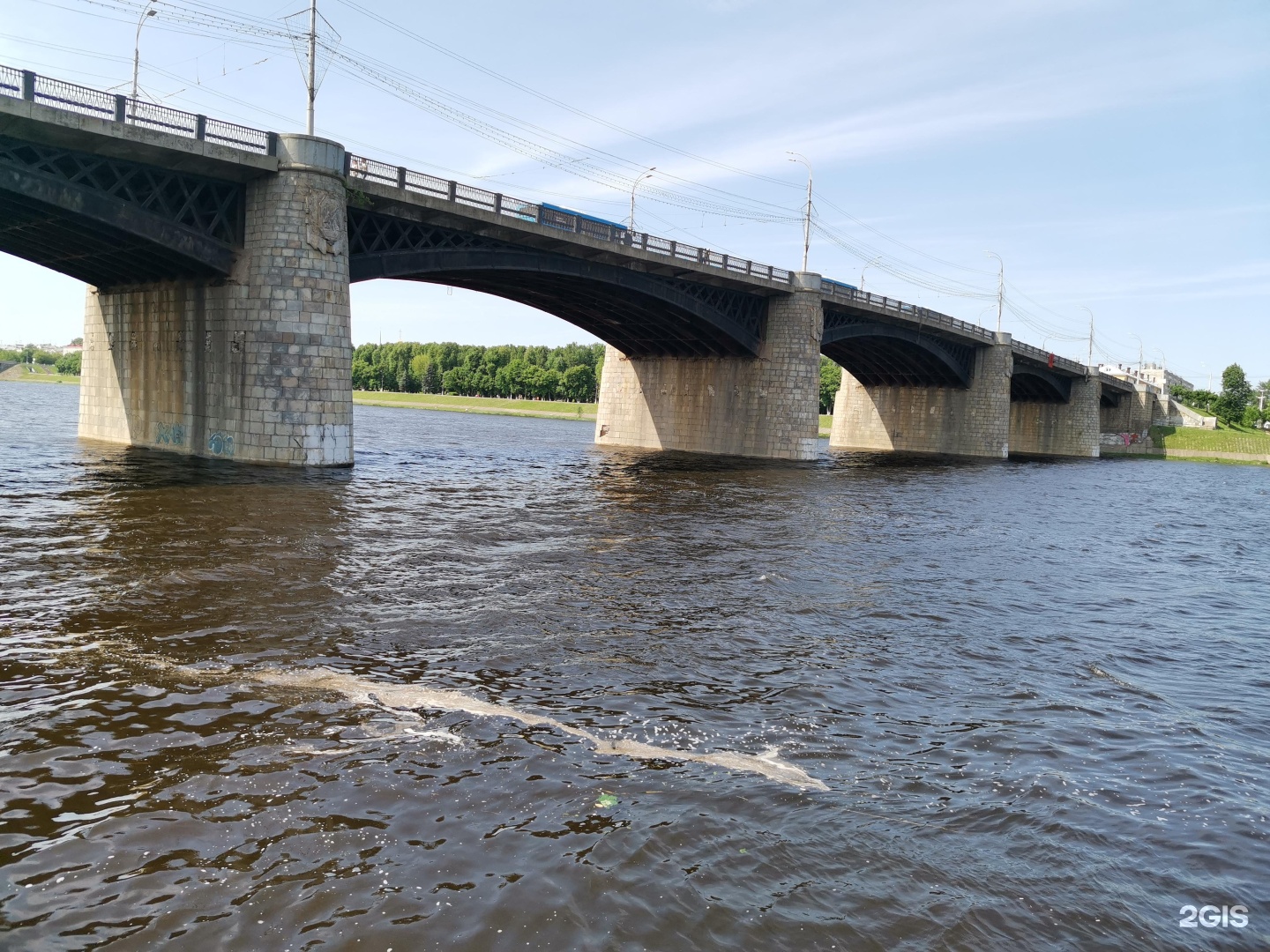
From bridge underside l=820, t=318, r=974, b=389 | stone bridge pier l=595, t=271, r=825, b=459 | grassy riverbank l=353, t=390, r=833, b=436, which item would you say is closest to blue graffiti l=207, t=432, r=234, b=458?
stone bridge pier l=595, t=271, r=825, b=459

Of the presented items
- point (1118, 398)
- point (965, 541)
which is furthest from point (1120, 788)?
point (1118, 398)

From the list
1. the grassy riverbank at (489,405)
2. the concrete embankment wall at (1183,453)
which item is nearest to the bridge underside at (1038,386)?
the concrete embankment wall at (1183,453)

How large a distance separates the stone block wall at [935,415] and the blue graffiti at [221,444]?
60.6 m

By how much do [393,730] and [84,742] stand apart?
2286 mm

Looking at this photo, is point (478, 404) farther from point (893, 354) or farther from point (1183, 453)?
point (1183, 453)

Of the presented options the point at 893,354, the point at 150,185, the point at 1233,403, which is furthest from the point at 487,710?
the point at 1233,403

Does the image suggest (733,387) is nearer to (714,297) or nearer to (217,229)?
(714,297)

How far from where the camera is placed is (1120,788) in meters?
7.29

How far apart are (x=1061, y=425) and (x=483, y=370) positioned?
94.9 metres

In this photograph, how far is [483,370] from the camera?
154 meters

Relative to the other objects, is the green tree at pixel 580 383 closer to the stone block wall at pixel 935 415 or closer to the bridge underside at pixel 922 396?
the bridge underside at pixel 922 396

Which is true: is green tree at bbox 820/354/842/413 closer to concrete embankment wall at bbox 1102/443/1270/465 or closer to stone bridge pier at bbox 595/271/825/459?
concrete embankment wall at bbox 1102/443/1270/465

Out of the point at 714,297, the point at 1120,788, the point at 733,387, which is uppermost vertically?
the point at 714,297

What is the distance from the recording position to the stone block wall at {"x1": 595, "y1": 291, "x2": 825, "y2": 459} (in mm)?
53156
